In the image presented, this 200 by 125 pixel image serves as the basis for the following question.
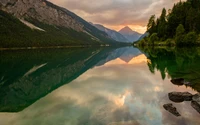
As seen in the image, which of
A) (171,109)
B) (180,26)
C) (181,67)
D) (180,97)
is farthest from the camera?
(180,26)

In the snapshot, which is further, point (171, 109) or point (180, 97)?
point (180, 97)

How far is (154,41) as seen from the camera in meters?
152

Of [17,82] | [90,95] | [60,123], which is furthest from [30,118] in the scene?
[17,82]

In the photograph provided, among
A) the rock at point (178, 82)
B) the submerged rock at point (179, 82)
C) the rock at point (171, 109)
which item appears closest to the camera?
the rock at point (171, 109)

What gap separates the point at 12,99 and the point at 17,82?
40.7ft

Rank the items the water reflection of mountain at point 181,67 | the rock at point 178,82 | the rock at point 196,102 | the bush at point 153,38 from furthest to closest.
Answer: the bush at point 153,38
the water reflection of mountain at point 181,67
the rock at point 178,82
the rock at point 196,102

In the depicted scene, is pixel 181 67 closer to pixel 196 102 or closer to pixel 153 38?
pixel 196 102

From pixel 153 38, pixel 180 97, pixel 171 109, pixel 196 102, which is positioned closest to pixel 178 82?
pixel 180 97

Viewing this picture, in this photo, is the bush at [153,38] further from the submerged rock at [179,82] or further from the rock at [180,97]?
the rock at [180,97]

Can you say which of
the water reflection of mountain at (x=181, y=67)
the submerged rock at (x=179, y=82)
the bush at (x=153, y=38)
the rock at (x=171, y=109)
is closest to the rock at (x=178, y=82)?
the submerged rock at (x=179, y=82)

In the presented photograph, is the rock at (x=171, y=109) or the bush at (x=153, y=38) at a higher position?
the bush at (x=153, y=38)

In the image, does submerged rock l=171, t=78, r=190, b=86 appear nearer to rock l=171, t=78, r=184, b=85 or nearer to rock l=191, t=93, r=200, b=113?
rock l=171, t=78, r=184, b=85

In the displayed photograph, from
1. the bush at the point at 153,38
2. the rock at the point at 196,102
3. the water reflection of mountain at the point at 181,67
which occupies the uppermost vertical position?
the bush at the point at 153,38

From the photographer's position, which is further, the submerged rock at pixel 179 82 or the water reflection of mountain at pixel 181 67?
the water reflection of mountain at pixel 181 67
